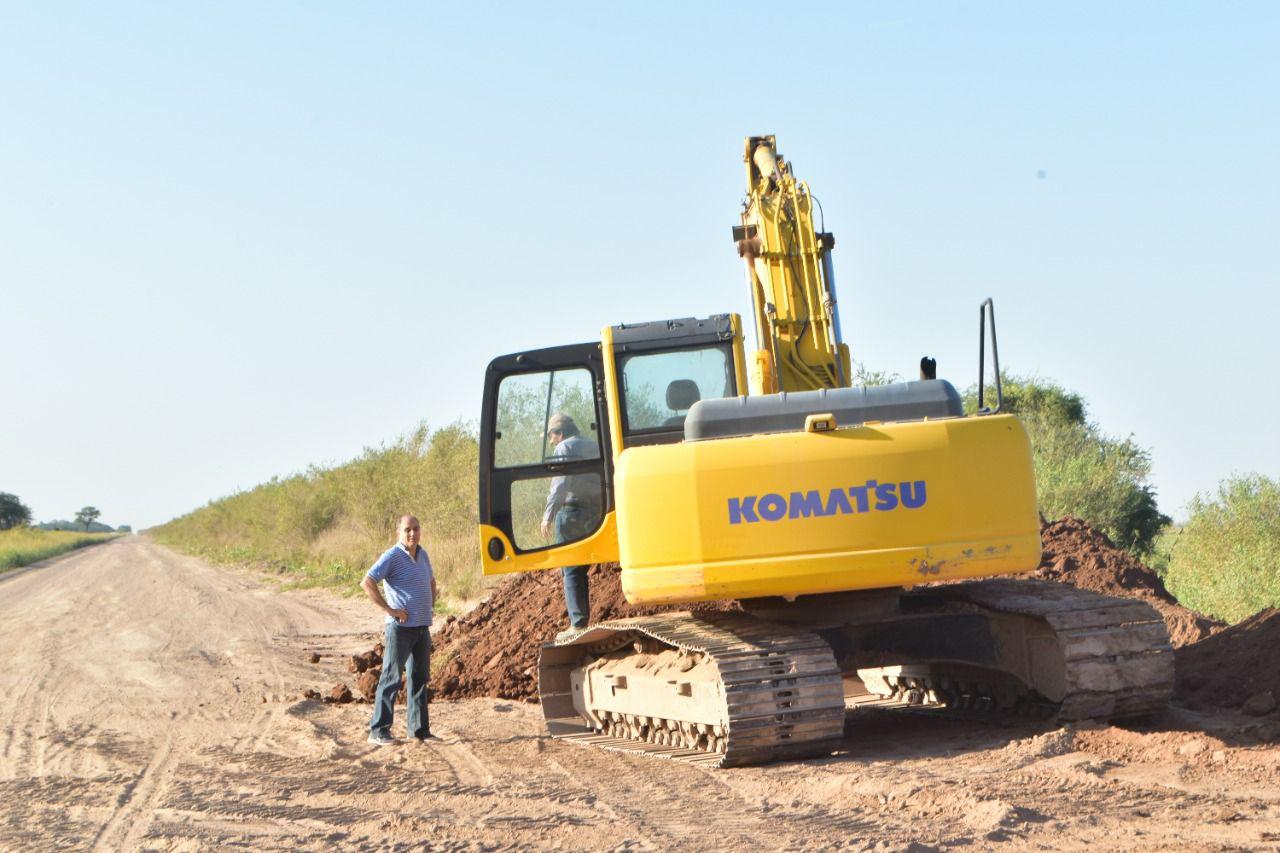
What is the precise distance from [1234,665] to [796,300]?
159 inches

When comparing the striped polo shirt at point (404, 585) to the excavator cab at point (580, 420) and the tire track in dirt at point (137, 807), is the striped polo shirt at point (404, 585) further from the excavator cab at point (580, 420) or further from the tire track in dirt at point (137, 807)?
the tire track in dirt at point (137, 807)

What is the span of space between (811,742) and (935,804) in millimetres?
1696

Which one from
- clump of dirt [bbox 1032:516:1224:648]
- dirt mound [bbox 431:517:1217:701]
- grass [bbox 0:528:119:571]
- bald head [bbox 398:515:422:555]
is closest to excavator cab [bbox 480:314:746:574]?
bald head [bbox 398:515:422:555]

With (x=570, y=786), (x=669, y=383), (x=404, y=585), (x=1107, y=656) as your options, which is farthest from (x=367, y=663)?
(x=1107, y=656)

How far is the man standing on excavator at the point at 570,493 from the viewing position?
9906mm

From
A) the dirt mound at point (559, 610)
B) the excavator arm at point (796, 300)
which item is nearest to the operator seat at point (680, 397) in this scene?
the excavator arm at point (796, 300)

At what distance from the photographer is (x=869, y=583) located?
8188 millimetres

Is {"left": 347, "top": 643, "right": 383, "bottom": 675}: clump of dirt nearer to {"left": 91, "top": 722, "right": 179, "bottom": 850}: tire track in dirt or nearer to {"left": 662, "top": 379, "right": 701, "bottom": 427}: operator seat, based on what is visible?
{"left": 91, "top": 722, "right": 179, "bottom": 850}: tire track in dirt

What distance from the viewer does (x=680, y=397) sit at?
9758 mm

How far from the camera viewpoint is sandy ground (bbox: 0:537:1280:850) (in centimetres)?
651

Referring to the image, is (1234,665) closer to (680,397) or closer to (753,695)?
(753,695)

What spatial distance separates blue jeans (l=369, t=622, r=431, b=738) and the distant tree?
136m

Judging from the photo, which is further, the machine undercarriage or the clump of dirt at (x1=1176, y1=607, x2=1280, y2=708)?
the clump of dirt at (x1=1176, y1=607, x2=1280, y2=708)

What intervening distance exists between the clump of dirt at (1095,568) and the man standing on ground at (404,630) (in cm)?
572
